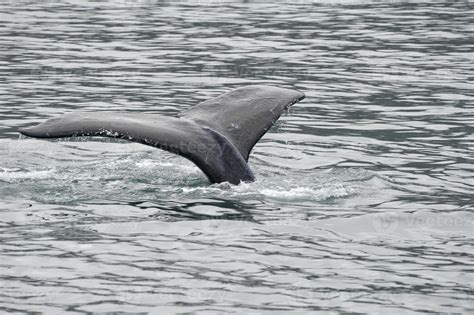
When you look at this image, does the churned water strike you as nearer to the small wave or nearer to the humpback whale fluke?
the small wave

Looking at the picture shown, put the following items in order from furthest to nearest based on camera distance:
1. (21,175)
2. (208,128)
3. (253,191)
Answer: (21,175) → (253,191) → (208,128)

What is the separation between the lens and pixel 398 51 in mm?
25234

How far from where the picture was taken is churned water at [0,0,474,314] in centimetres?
920

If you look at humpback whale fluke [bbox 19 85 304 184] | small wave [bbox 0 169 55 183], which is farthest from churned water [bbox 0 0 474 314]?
humpback whale fluke [bbox 19 85 304 184]

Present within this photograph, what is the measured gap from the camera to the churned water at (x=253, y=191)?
920cm

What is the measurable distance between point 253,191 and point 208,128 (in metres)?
0.93

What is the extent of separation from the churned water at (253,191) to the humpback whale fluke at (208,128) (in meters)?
0.43

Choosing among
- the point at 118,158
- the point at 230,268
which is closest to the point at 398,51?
the point at 118,158

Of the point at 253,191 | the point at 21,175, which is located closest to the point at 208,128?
the point at 253,191

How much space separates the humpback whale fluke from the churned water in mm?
431

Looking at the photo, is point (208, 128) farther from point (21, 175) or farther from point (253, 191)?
point (21, 175)

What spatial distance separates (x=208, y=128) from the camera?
11.6 meters

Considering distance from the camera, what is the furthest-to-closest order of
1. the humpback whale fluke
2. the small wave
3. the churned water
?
the small wave < the humpback whale fluke < the churned water

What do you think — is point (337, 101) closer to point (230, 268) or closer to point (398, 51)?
point (398, 51)
